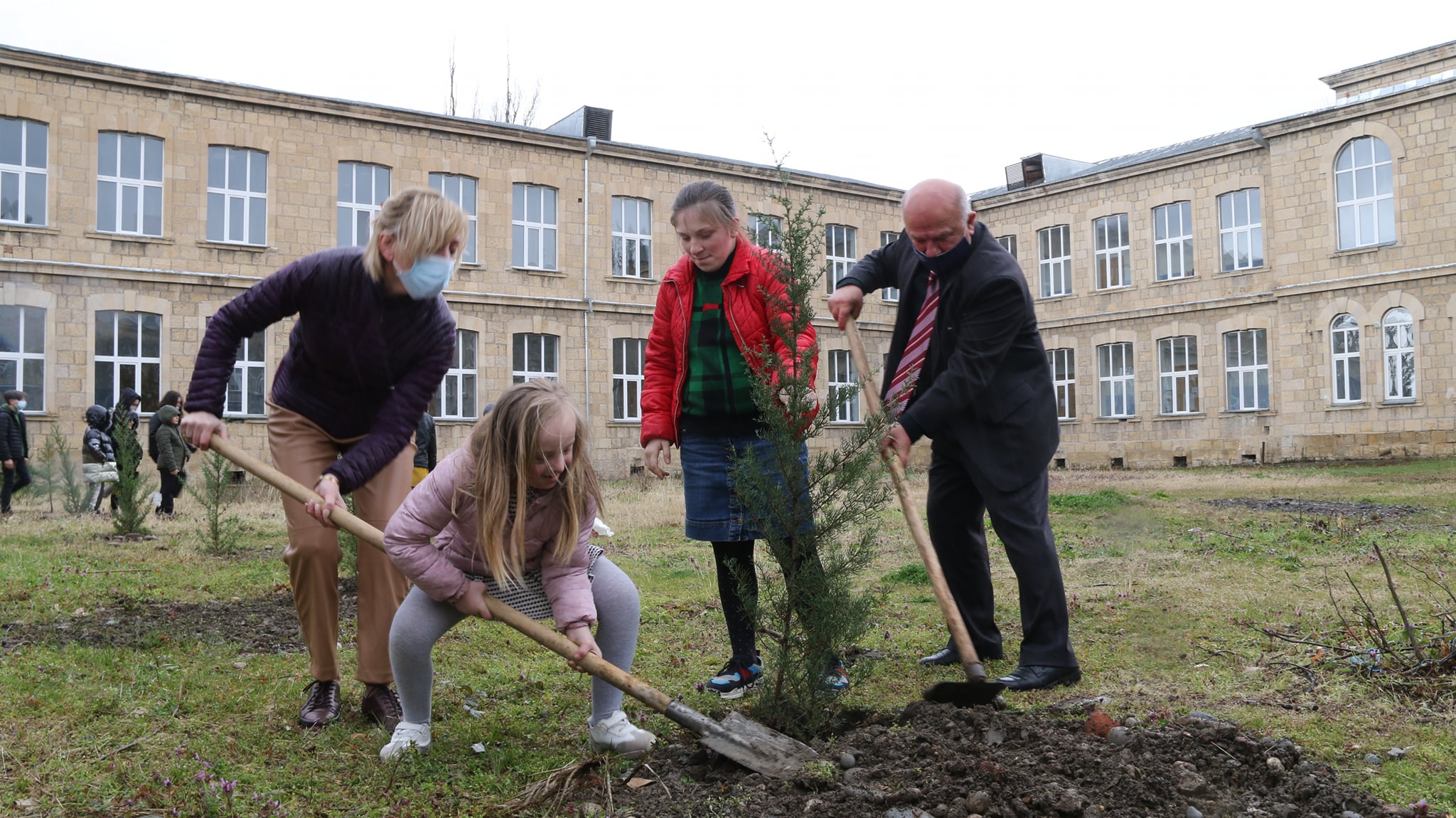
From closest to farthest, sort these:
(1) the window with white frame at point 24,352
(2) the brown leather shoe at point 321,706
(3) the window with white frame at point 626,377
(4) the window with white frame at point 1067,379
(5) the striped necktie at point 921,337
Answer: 1. (2) the brown leather shoe at point 321,706
2. (5) the striped necktie at point 921,337
3. (1) the window with white frame at point 24,352
4. (3) the window with white frame at point 626,377
5. (4) the window with white frame at point 1067,379

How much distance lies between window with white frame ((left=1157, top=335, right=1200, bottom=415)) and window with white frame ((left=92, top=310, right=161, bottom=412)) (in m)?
23.9

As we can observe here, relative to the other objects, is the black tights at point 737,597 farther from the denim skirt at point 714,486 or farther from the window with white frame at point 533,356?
the window with white frame at point 533,356

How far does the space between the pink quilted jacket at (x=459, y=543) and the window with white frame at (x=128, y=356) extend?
19082 millimetres

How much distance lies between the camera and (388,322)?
12.2 ft

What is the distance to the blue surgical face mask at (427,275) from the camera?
3.55 meters

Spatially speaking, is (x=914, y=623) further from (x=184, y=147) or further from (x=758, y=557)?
(x=184, y=147)

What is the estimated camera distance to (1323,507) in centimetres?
1230

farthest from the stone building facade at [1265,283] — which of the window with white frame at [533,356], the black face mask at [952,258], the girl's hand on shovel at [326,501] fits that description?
the girl's hand on shovel at [326,501]

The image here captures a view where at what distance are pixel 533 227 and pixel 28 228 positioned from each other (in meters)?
9.92

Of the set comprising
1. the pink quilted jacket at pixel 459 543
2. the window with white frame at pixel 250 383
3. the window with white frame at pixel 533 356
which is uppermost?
the window with white frame at pixel 533 356

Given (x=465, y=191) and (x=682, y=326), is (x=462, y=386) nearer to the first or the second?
(x=465, y=191)

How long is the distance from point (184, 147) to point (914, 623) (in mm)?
19538

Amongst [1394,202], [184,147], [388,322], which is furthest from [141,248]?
[1394,202]

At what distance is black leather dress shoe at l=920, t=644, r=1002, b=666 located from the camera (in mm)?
4527
